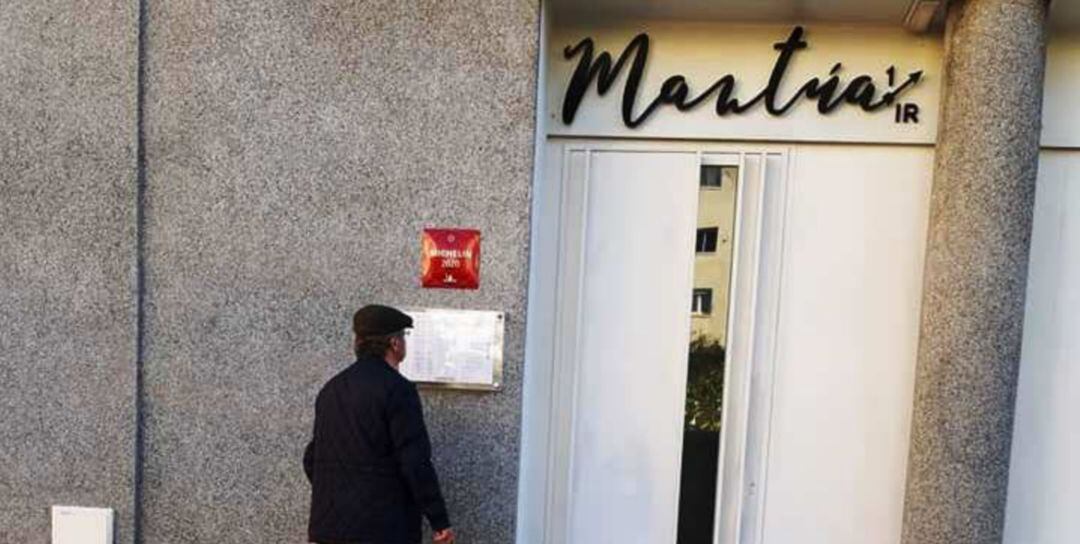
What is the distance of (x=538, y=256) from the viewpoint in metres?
3.91

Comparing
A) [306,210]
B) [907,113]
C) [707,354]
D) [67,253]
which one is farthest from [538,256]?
[67,253]

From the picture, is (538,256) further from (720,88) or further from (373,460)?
(373,460)

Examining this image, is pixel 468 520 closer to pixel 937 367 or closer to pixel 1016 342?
pixel 937 367

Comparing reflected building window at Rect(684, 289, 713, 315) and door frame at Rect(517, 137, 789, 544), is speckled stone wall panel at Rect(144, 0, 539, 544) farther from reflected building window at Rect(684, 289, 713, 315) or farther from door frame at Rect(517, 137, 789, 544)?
reflected building window at Rect(684, 289, 713, 315)

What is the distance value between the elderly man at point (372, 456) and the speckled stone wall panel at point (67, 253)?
1338 millimetres

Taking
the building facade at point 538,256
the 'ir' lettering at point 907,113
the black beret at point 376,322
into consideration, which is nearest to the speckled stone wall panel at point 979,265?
the building facade at point 538,256

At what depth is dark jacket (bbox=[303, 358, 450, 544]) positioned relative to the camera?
2945 millimetres

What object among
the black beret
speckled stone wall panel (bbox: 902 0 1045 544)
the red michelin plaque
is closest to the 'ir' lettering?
speckled stone wall panel (bbox: 902 0 1045 544)

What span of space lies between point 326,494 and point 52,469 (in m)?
1.74

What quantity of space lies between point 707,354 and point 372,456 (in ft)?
5.72

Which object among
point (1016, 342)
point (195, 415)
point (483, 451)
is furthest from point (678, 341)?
point (195, 415)

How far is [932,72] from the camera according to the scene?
3.72 meters

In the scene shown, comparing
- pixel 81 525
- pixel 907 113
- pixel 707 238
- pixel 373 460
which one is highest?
pixel 907 113

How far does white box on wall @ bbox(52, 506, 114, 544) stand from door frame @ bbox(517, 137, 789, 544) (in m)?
1.95
